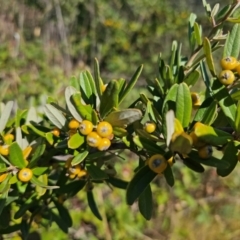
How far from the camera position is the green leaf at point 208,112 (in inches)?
26.9

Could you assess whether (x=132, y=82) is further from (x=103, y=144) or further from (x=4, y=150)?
(x=4, y=150)

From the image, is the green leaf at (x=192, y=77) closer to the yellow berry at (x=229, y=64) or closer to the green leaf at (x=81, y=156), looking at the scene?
the yellow berry at (x=229, y=64)

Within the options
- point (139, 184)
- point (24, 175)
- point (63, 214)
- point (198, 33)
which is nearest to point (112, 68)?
point (63, 214)

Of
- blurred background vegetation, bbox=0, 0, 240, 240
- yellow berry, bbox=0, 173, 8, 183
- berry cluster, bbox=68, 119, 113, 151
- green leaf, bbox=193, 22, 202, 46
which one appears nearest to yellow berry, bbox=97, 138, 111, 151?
berry cluster, bbox=68, 119, 113, 151

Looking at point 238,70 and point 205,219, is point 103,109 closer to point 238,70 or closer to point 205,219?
point 238,70

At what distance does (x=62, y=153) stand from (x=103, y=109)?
0.57 ft

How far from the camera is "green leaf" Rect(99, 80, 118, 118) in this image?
71 cm

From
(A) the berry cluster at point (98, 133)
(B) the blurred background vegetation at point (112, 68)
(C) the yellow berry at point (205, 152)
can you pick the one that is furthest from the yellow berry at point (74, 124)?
(B) the blurred background vegetation at point (112, 68)

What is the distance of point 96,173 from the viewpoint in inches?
30.5

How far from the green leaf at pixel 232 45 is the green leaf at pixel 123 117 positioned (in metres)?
0.21

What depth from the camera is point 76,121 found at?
2.53ft

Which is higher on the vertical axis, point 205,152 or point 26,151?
point 205,152

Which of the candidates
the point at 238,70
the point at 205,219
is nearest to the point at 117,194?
the point at 205,219

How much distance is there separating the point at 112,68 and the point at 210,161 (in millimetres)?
3995
